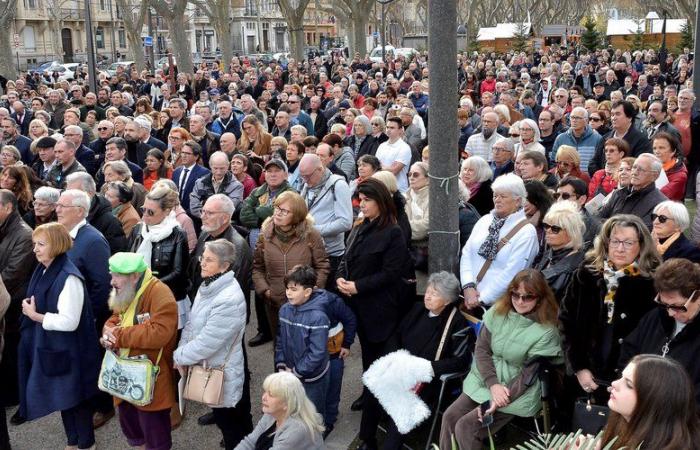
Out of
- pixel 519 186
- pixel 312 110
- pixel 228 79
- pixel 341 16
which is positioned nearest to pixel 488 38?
pixel 341 16

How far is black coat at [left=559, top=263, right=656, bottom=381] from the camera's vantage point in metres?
4.37

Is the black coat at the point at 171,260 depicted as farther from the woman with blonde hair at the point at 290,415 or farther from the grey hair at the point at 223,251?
the woman with blonde hair at the point at 290,415

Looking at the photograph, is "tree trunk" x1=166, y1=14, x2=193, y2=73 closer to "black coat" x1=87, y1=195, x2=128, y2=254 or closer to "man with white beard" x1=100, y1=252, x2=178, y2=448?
"black coat" x1=87, y1=195, x2=128, y2=254

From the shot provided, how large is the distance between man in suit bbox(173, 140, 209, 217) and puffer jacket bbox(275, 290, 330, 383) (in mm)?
3333

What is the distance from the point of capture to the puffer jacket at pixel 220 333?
4855 mm

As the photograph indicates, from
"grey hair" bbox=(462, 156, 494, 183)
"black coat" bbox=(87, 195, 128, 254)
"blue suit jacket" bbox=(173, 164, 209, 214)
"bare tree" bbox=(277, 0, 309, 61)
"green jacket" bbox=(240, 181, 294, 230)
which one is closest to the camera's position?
"black coat" bbox=(87, 195, 128, 254)

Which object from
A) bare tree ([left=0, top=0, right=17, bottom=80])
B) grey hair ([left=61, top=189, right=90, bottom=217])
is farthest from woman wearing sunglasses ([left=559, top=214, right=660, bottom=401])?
bare tree ([left=0, top=0, right=17, bottom=80])

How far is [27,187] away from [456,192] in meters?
4.30

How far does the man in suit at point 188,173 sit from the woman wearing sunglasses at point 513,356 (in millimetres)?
4396

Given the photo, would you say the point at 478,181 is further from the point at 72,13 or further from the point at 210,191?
the point at 72,13

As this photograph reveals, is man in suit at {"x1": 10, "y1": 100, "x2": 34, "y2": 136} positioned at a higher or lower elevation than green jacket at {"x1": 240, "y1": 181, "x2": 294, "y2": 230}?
higher

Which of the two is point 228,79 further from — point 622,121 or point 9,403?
point 9,403

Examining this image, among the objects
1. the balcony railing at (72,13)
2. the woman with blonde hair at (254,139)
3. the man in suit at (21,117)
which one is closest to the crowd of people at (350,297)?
the woman with blonde hair at (254,139)

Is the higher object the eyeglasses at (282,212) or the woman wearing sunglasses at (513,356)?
the eyeglasses at (282,212)
